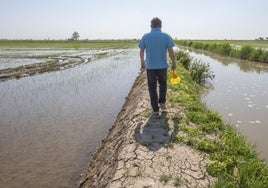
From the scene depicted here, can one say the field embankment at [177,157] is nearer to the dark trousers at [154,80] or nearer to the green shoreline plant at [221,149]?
the green shoreline plant at [221,149]

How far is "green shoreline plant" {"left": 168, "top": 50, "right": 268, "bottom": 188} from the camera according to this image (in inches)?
154

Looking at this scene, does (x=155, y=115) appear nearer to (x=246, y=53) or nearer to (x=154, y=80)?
(x=154, y=80)

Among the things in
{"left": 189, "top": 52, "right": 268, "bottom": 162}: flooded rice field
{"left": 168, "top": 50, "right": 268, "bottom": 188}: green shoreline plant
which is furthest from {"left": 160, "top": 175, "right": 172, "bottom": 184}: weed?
{"left": 189, "top": 52, "right": 268, "bottom": 162}: flooded rice field

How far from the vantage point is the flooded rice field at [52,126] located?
5.39m

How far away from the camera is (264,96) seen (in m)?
11.2

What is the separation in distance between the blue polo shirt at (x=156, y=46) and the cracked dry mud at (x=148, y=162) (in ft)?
3.61

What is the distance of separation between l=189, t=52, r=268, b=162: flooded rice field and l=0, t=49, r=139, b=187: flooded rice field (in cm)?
316

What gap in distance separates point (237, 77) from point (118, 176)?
13469mm

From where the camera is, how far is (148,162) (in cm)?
439

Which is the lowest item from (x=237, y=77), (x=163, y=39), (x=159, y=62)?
(x=237, y=77)

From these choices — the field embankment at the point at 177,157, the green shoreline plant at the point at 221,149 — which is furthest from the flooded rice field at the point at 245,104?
the field embankment at the point at 177,157

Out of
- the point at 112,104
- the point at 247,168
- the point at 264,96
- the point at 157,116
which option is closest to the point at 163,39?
the point at 157,116

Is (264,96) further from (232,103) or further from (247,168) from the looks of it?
(247,168)

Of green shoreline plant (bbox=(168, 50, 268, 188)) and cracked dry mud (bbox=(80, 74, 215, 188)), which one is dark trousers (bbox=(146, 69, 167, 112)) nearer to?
cracked dry mud (bbox=(80, 74, 215, 188))
